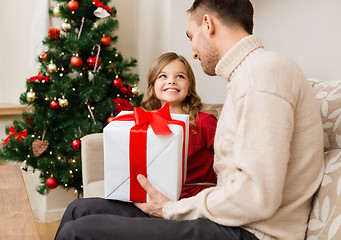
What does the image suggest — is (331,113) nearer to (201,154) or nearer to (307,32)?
(201,154)

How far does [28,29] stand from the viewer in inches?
113

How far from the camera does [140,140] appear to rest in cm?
111

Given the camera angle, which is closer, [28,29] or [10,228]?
[10,228]

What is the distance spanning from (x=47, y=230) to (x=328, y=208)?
208 centimetres

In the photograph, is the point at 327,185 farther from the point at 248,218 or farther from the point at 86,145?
the point at 86,145

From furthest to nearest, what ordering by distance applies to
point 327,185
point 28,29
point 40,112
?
1. point 28,29
2. point 40,112
3. point 327,185

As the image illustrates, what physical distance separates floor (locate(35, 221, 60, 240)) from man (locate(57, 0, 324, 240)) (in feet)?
5.07

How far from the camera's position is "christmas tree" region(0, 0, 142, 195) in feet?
6.95

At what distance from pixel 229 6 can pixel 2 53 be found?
8.29 ft

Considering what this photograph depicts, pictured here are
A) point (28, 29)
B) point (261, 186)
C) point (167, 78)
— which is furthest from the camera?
point (28, 29)

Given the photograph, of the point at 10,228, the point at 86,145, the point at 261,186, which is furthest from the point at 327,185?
the point at 86,145

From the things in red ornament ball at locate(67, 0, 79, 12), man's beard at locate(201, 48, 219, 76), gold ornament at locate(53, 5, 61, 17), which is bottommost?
man's beard at locate(201, 48, 219, 76)

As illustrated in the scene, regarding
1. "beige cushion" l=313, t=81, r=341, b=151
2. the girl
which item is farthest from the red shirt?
"beige cushion" l=313, t=81, r=341, b=151

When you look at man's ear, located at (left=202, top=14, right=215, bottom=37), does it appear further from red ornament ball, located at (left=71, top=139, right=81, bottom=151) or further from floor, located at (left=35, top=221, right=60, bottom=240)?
floor, located at (left=35, top=221, right=60, bottom=240)
